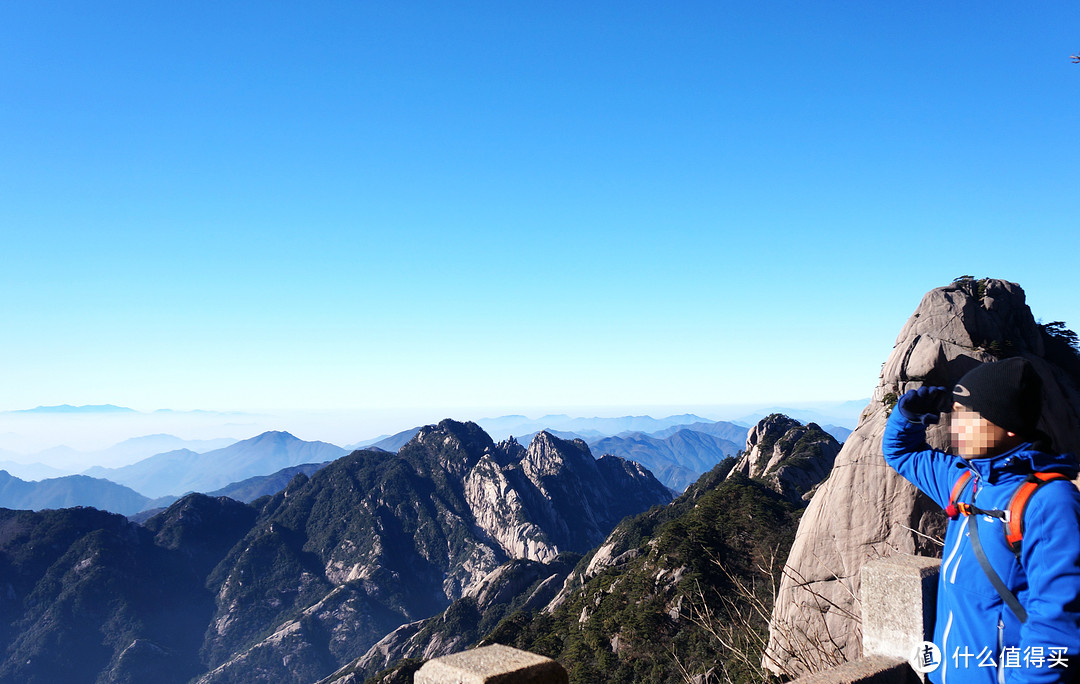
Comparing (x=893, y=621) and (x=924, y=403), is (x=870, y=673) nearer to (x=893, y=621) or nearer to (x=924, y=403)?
(x=893, y=621)

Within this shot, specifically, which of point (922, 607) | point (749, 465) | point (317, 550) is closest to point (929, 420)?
point (922, 607)

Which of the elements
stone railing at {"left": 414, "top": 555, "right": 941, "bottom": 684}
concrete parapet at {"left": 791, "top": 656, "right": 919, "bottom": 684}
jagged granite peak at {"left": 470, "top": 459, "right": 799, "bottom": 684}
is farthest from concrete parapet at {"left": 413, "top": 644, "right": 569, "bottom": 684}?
jagged granite peak at {"left": 470, "top": 459, "right": 799, "bottom": 684}

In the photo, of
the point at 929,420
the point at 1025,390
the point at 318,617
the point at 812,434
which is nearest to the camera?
the point at 1025,390

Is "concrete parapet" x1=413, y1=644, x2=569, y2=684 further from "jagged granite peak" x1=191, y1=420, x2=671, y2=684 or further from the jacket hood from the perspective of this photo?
"jagged granite peak" x1=191, y1=420, x2=671, y2=684

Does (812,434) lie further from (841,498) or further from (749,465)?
(841,498)

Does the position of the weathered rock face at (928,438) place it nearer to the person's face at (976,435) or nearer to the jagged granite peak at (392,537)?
the person's face at (976,435)

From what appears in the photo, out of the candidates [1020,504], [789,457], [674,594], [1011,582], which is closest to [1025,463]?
[1020,504]
